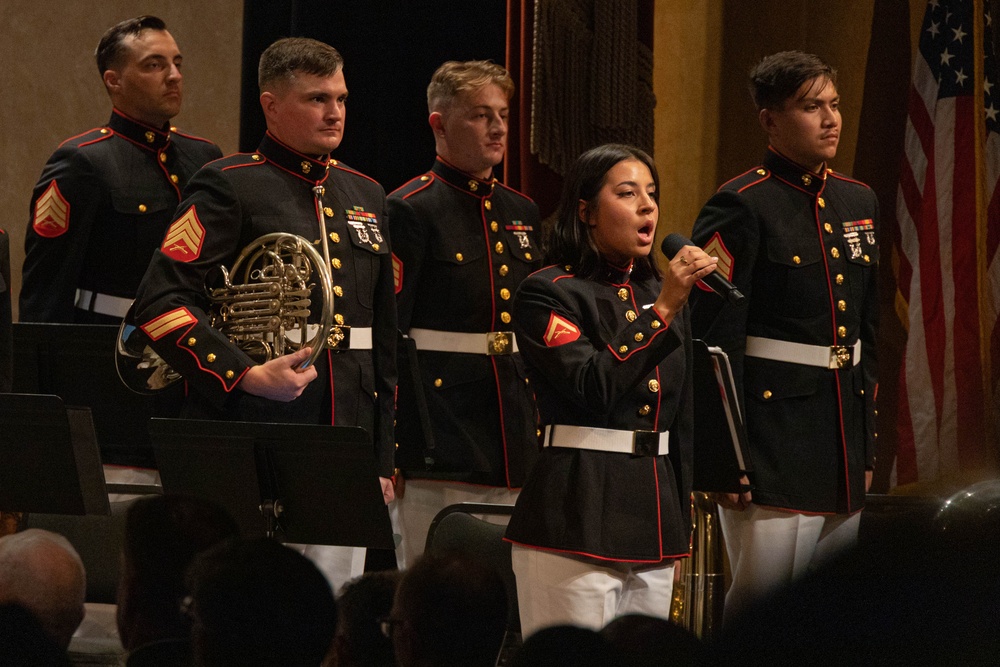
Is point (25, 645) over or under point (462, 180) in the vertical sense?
under

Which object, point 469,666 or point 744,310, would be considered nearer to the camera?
point 469,666

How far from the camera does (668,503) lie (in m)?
2.83

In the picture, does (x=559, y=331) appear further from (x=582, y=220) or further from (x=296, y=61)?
(x=296, y=61)

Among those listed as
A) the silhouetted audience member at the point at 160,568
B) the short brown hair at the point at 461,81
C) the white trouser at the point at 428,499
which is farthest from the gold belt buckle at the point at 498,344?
the silhouetted audience member at the point at 160,568

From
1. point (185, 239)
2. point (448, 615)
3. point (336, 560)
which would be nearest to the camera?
point (448, 615)

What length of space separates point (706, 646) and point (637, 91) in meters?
4.49

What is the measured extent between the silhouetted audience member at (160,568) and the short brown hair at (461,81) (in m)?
2.28

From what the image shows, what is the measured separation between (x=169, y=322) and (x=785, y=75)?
1.80m

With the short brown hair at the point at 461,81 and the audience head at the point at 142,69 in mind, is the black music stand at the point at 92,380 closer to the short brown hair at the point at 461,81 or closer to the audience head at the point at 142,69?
the audience head at the point at 142,69

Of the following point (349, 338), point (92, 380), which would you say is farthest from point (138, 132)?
point (349, 338)

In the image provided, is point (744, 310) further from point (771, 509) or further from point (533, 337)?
point (533, 337)

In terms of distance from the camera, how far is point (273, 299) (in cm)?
313

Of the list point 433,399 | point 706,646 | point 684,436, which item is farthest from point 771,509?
point 706,646

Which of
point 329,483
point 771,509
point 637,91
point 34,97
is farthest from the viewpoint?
point 34,97
